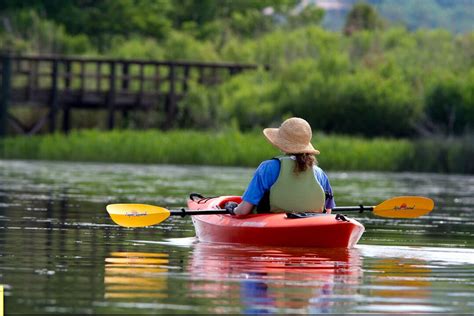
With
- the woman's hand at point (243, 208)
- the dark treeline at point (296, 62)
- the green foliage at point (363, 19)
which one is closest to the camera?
the woman's hand at point (243, 208)

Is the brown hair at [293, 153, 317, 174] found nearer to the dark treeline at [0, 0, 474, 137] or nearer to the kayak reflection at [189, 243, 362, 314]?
the kayak reflection at [189, 243, 362, 314]

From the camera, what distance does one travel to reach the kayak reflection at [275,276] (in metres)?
10.1

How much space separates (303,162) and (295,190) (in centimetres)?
25

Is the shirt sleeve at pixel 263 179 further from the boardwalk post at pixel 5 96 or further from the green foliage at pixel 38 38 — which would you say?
the green foliage at pixel 38 38

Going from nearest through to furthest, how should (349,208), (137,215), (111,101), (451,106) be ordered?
(137,215) < (349,208) < (451,106) < (111,101)

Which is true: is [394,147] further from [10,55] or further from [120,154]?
[10,55]

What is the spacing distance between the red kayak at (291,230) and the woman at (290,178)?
6.4 inches

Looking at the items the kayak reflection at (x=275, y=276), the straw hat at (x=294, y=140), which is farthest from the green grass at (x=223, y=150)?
the kayak reflection at (x=275, y=276)

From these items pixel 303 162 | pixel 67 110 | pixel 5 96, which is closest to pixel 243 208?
pixel 303 162

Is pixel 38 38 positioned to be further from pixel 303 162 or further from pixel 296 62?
pixel 303 162

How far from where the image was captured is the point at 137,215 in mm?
14914

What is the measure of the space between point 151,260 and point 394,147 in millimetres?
24384

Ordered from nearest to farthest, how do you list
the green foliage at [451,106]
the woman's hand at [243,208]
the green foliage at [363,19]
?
the woman's hand at [243,208] < the green foliage at [451,106] < the green foliage at [363,19]

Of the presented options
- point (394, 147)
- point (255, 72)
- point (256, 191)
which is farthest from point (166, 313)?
point (255, 72)
